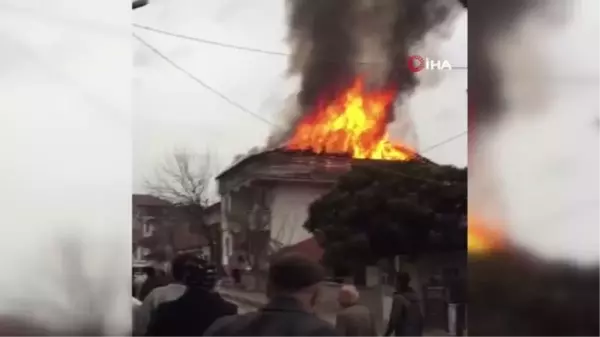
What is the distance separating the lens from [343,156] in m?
1.35

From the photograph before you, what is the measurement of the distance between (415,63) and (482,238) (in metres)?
0.40

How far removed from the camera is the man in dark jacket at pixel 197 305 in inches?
50.3

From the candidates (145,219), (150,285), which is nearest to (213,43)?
(145,219)

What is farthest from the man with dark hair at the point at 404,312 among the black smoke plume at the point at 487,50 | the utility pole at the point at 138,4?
the utility pole at the point at 138,4

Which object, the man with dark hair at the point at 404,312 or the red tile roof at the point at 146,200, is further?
the man with dark hair at the point at 404,312

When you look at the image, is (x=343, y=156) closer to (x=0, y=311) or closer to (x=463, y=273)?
(x=463, y=273)

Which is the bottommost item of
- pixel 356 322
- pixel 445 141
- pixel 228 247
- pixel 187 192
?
pixel 356 322

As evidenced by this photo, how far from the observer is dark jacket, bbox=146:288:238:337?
1.27m

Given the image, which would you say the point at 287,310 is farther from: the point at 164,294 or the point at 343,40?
the point at 343,40

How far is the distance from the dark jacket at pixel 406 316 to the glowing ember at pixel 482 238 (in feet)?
0.55

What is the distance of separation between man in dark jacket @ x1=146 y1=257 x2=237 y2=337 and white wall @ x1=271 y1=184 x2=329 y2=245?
150mm

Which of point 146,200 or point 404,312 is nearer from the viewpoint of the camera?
point 146,200

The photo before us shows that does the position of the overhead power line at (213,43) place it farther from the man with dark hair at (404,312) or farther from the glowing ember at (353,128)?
the man with dark hair at (404,312)

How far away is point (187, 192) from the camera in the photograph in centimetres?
128
